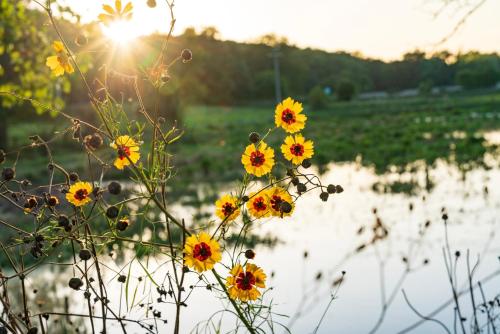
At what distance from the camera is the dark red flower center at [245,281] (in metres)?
1.90

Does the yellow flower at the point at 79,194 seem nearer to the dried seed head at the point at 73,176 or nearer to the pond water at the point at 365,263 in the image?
the dried seed head at the point at 73,176

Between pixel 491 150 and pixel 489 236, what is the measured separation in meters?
8.95

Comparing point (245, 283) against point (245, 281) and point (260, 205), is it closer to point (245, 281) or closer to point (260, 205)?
point (245, 281)

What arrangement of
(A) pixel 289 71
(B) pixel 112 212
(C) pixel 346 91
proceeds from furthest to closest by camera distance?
1. (A) pixel 289 71
2. (C) pixel 346 91
3. (B) pixel 112 212

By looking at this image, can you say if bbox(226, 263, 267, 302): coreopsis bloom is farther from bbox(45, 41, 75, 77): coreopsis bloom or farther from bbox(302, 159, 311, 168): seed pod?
bbox(45, 41, 75, 77): coreopsis bloom

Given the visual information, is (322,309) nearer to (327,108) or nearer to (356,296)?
(356,296)

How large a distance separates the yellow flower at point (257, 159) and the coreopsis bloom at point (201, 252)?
0.37 meters

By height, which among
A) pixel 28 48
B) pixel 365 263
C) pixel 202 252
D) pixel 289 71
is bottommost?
pixel 365 263

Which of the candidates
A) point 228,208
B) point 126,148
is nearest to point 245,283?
point 228,208

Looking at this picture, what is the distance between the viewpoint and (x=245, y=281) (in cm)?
191

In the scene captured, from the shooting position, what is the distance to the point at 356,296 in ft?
15.3

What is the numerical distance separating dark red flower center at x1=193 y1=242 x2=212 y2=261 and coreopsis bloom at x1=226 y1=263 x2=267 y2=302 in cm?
13

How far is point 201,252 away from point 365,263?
156 inches

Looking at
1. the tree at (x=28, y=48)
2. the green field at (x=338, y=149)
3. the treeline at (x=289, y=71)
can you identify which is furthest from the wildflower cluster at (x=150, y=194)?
the treeline at (x=289, y=71)
